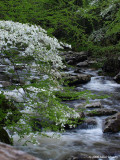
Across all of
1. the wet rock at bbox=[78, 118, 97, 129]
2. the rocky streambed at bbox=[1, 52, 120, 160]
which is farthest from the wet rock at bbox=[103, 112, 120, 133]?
the wet rock at bbox=[78, 118, 97, 129]

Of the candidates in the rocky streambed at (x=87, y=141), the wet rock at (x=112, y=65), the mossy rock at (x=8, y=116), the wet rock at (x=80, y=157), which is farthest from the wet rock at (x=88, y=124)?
the wet rock at (x=112, y=65)

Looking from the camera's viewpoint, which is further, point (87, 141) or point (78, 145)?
point (87, 141)

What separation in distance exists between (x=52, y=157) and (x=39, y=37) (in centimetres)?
310

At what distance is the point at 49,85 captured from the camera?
4641 mm

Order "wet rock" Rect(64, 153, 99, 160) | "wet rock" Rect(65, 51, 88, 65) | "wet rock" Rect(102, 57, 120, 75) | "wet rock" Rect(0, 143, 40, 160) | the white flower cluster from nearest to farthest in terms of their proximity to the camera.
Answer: "wet rock" Rect(0, 143, 40, 160) → the white flower cluster → "wet rock" Rect(64, 153, 99, 160) → "wet rock" Rect(102, 57, 120, 75) → "wet rock" Rect(65, 51, 88, 65)

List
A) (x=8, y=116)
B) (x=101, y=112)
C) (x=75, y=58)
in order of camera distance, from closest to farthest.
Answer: (x=8, y=116), (x=101, y=112), (x=75, y=58)

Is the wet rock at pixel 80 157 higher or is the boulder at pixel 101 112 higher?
the boulder at pixel 101 112

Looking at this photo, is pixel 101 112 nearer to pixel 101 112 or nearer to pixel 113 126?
pixel 101 112

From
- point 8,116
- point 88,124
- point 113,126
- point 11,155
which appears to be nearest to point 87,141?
point 88,124

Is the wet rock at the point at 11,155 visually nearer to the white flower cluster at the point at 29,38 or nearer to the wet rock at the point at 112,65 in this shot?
the white flower cluster at the point at 29,38

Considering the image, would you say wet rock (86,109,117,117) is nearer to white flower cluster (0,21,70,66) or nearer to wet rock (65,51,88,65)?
white flower cluster (0,21,70,66)

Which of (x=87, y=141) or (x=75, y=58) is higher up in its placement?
(x=75, y=58)

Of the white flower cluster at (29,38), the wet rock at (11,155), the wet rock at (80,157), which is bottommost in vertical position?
the wet rock at (80,157)

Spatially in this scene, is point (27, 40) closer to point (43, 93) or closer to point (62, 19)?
point (43, 93)
